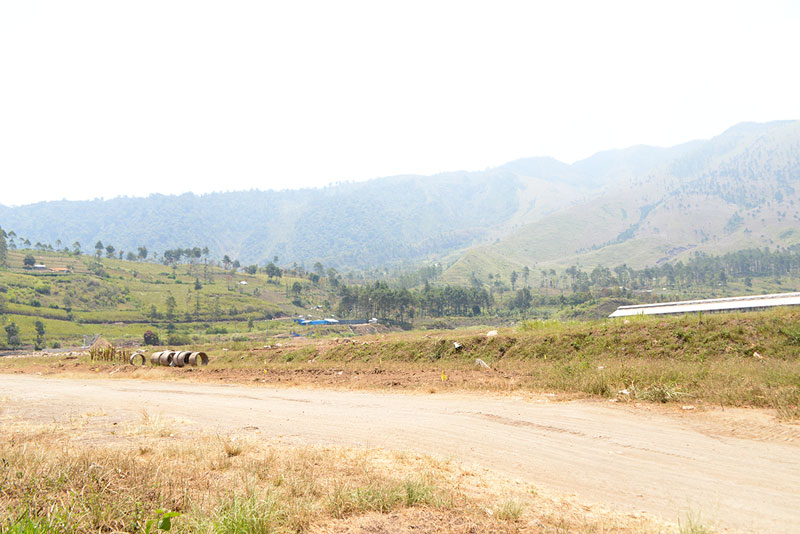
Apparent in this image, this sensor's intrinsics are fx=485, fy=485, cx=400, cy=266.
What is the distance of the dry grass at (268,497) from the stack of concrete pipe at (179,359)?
26.0 m

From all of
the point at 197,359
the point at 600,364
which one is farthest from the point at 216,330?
the point at 600,364

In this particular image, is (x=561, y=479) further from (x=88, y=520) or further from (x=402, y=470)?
(x=88, y=520)

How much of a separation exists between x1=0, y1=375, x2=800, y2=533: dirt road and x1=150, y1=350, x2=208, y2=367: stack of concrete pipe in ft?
46.8

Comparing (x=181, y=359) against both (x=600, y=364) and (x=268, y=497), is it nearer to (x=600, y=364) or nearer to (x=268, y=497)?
(x=600, y=364)

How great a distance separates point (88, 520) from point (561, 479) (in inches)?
262

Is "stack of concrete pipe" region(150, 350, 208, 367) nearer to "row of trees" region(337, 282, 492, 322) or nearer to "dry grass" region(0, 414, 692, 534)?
"dry grass" region(0, 414, 692, 534)

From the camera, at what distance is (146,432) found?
1127 cm

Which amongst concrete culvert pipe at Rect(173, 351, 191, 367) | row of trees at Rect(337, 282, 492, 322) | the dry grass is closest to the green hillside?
row of trees at Rect(337, 282, 492, 322)

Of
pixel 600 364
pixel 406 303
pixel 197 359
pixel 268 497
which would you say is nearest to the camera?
pixel 268 497

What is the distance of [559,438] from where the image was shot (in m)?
10.5

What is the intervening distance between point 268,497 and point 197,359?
30991 millimetres

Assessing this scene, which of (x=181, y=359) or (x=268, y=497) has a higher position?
(x=268, y=497)

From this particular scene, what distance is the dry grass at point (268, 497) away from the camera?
17.6 feet

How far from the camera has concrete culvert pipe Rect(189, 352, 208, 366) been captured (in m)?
33.4
